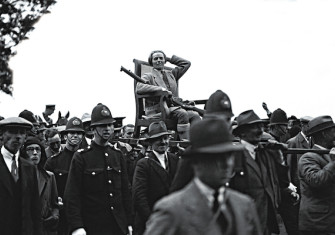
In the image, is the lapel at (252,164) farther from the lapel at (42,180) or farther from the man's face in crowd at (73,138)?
the man's face in crowd at (73,138)

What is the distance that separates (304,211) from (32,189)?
337cm

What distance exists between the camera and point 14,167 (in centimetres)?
716

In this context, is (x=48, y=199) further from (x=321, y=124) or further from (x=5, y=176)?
(x=321, y=124)

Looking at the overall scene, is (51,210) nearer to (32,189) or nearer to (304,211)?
(32,189)

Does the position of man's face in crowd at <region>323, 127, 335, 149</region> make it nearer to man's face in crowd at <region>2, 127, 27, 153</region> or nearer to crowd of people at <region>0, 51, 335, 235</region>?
crowd of people at <region>0, 51, 335, 235</region>

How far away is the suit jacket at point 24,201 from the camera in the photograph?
689cm

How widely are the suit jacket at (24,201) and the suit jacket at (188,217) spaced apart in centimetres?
369

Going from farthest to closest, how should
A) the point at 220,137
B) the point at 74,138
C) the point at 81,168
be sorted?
the point at 74,138 < the point at 81,168 < the point at 220,137

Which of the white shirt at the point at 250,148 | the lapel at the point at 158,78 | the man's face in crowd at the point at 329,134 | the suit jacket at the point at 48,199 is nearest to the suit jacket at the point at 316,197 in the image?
the man's face in crowd at the point at 329,134

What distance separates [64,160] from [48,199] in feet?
4.86

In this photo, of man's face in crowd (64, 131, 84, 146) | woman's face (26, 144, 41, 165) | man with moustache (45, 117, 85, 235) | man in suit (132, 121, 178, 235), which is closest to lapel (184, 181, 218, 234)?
man in suit (132, 121, 178, 235)

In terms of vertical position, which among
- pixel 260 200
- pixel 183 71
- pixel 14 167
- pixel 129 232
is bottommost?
pixel 129 232

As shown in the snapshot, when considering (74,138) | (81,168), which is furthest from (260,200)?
(74,138)

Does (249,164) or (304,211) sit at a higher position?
(249,164)
